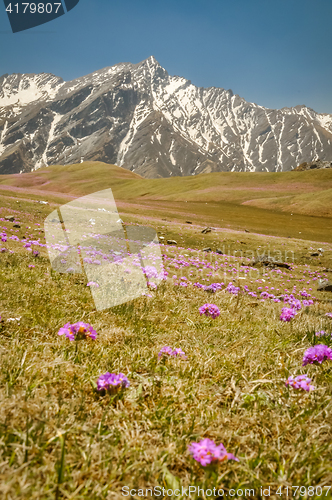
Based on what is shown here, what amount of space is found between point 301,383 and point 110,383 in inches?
59.3

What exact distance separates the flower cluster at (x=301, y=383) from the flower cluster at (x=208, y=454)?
3.20 feet

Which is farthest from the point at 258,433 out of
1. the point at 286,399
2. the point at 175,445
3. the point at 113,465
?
the point at 113,465

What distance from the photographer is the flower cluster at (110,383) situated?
1967 mm

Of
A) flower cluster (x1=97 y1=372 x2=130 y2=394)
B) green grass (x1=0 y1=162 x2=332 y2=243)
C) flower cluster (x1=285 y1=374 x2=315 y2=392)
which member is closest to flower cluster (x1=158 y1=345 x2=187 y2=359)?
flower cluster (x1=97 y1=372 x2=130 y2=394)

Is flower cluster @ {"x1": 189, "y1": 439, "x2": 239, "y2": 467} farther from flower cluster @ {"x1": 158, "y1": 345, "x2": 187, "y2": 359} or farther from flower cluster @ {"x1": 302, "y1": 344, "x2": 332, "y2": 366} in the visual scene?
flower cluster @ {"x1": 302, "y1": 344, "x2": 332, "y2": 366}

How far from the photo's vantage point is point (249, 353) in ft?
9.51

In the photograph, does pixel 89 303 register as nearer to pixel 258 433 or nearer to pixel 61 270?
pixel 61 270

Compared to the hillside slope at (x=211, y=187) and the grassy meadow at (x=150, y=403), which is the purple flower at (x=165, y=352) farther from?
the hillside slope at (x=211, y=187)

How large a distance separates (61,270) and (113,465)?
4993mm

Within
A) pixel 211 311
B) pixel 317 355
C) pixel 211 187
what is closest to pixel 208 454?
pixel 317 355

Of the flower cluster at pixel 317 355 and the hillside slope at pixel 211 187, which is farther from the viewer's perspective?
the hillside slope at pixel 211 187

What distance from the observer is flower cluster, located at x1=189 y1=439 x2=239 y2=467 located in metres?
1.37

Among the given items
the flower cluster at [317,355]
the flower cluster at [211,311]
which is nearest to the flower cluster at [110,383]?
the flower cluster at [317,355]

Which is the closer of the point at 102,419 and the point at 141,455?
the point at 141,455
